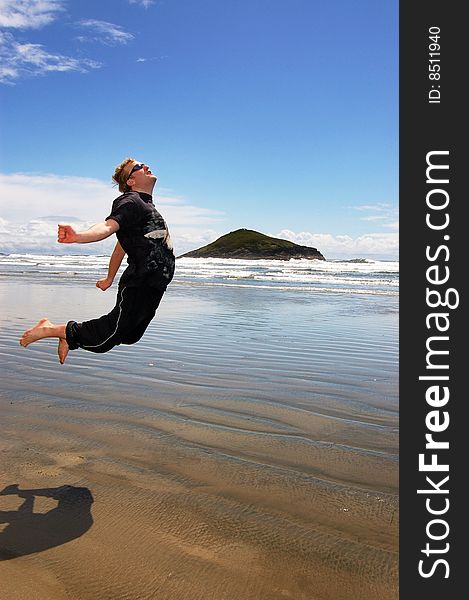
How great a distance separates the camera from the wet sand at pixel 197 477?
273 cm

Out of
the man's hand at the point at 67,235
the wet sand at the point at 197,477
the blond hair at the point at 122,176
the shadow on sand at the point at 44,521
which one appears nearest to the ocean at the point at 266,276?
the wet sand at the point at 197,477

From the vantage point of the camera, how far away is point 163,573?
2.72 metres

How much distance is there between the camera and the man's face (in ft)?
14.0

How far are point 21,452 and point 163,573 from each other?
1795mm

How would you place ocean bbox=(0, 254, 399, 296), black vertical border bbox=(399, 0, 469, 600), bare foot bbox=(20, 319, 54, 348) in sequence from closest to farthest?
black vertical border bbox=(399, 0, 469, 600), bare foot bbox=(20, 319, 54, 348), ocean bbox=(0, 254, 399, 296)

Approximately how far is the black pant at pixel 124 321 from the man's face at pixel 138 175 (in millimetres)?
773

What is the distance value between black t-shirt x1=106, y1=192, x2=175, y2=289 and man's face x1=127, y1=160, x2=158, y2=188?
18 cm

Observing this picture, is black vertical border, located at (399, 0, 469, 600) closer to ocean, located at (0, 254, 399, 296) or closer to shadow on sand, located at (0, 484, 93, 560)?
shadow on sand, located at (0, 484, 93, 560)

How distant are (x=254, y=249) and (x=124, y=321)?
87.0 metres

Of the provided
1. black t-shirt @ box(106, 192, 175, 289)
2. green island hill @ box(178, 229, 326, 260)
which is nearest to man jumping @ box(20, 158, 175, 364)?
black t-shirt @ box(106, 192, 175, 289)

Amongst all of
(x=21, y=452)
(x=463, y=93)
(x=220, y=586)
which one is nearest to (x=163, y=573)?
(x=220, y=586)

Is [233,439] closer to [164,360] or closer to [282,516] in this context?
[282,516]

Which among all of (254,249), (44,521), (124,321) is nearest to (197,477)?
(44,521)

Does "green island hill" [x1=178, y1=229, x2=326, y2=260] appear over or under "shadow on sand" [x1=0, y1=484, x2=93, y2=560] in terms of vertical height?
over
